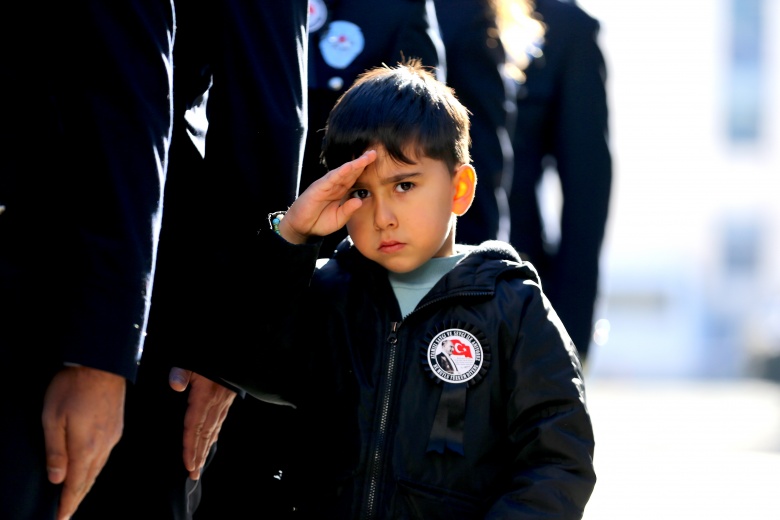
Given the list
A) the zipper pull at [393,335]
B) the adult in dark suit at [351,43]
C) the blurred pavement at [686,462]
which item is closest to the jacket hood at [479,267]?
the zipper pull at [393,335]

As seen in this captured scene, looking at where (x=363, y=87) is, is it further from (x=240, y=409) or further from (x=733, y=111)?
(x=733, y=111)

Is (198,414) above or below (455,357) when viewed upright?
below

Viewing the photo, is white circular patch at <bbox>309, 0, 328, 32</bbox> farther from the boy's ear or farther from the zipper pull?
the zipper pull

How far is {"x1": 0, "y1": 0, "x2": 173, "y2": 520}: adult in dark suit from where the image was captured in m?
2.10

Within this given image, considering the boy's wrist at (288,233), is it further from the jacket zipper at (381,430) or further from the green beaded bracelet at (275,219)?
the jacket zipper at (381,430)

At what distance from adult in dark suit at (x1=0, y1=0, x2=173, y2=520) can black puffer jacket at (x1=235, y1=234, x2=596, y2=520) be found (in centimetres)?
54

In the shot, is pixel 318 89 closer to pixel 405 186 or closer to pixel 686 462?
pixel 405 186

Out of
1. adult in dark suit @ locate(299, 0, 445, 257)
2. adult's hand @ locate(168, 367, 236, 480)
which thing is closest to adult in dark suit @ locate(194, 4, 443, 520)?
adult in dark suit @ locate(299, 0, 445, 257)

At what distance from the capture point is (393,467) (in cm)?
257

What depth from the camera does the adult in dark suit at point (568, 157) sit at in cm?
474

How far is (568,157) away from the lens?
4.79 m

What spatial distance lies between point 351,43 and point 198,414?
112 cm

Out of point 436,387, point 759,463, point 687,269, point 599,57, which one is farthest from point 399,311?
point 687,269

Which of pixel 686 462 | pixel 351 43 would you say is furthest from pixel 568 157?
pixel 686 462
